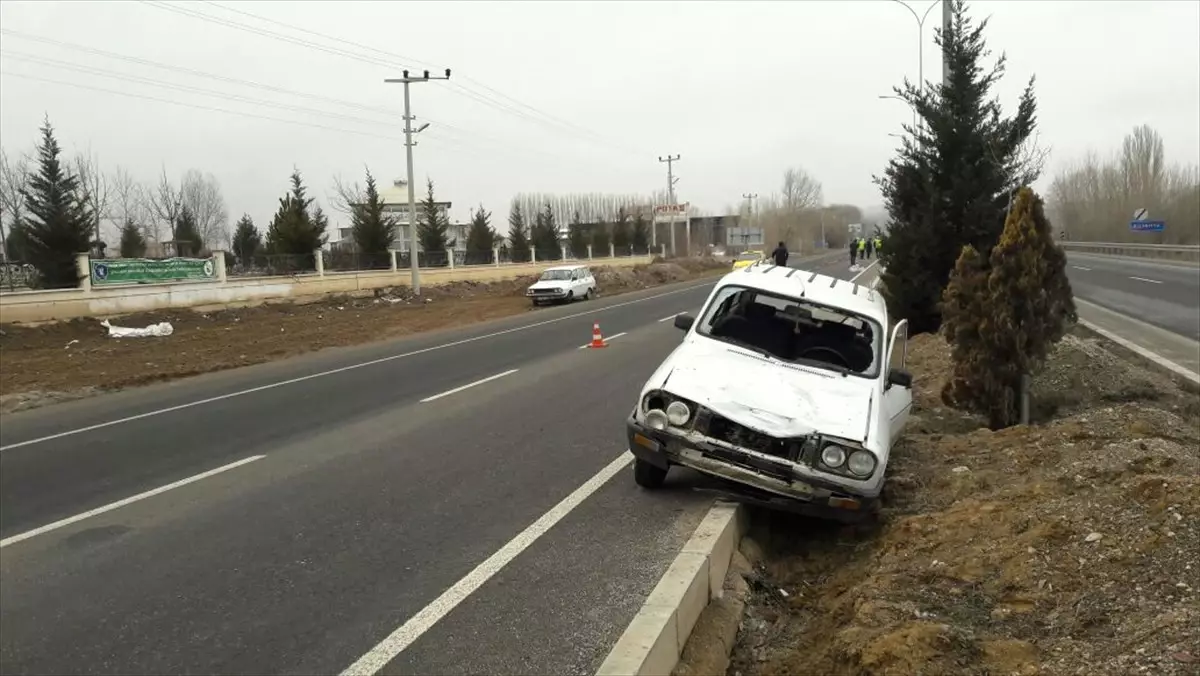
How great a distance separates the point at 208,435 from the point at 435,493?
14.2 feet

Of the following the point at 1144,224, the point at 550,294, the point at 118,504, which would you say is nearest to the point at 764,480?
the point at 118,504

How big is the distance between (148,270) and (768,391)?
2672 centimetres

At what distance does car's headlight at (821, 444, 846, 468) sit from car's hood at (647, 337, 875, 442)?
0.09 m

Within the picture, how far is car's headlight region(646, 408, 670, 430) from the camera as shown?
217 inches

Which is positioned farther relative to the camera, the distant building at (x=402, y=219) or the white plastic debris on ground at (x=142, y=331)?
the distant building at (x=402, y=219)

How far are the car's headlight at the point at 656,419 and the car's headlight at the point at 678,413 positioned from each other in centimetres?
4

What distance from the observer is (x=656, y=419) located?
5.55 meters

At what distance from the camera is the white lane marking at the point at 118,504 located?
19.9 ft

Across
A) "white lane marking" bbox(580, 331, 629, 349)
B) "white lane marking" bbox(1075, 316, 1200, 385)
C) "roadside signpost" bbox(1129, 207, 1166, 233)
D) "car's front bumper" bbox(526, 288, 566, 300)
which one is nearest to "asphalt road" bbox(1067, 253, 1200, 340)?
"white lane marking" bbox(1075, 316, 1200, 385)

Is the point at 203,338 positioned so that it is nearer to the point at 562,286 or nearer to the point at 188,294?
the point at 188,294

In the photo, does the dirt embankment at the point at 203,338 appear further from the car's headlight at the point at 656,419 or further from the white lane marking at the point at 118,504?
the car's headlight at the point at 656,419

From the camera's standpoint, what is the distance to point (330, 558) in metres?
5.25

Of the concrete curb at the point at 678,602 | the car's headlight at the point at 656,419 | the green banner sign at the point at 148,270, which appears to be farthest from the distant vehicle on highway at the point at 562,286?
the concrete curb at the point at 678,602

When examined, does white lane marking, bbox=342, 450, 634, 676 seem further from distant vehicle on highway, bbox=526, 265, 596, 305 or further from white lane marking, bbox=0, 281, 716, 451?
distant vehicle on highway, bbox=526, 265, 596, 305
